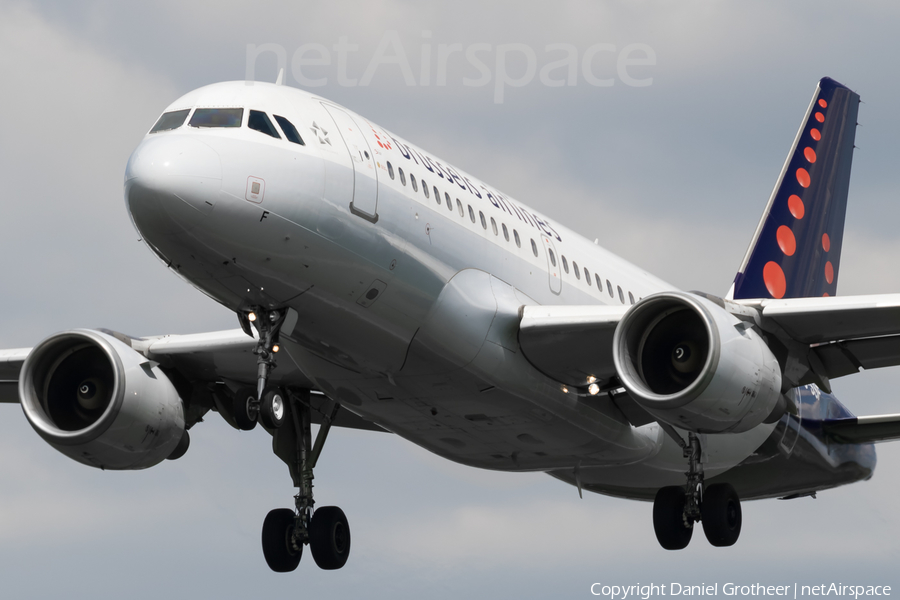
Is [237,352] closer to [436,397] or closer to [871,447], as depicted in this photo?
[436,397]

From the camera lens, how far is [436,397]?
67.8ft

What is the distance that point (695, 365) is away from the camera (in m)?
19.9

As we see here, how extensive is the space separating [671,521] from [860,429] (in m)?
5.21

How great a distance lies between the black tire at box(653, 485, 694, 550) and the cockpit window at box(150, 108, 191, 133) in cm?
1195

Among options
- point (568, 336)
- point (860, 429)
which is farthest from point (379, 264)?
point (860, 429)

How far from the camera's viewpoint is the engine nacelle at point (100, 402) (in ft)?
73.7

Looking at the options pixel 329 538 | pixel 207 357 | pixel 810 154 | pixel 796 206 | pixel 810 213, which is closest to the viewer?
pixel 207 357

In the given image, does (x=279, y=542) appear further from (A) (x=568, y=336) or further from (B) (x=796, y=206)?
(B) (x=796, y=206)

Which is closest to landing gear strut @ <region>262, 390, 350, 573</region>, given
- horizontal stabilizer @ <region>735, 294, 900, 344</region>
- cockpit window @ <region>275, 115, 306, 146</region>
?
cockpit window @ <region>275, 115, 306, 146</region>

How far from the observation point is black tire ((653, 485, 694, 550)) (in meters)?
24.5

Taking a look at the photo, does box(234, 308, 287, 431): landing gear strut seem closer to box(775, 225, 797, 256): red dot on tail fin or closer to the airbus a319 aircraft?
the airbus a319 aircraft

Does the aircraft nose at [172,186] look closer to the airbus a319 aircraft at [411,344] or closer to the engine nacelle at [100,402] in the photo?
the airbus a319 aircraft at [411,344]

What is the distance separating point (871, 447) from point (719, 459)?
470cm

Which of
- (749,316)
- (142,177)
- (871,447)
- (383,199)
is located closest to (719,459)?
(871,447)
